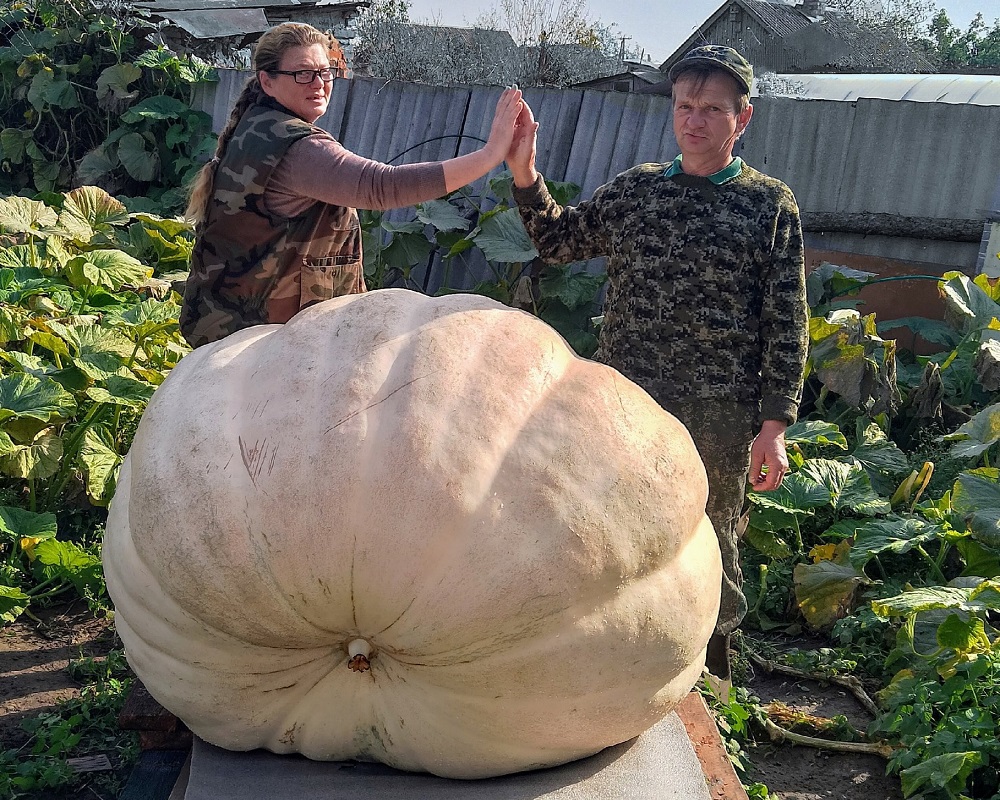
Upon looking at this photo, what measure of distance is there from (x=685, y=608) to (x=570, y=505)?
0.33 metres

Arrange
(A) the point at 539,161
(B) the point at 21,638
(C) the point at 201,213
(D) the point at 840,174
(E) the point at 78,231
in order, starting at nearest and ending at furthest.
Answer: (C) the point at 201,213
(B) the point at 21,638
(E) the point at 78,231
(D) the point at 840,174
(A) the point at 539,161

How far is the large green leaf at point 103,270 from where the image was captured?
13.9ft

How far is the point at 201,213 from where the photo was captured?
8.36 feet

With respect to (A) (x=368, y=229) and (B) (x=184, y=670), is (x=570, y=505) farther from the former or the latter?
(A) (x=368, y=229)

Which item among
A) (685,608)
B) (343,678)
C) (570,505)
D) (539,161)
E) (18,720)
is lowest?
(18,720)

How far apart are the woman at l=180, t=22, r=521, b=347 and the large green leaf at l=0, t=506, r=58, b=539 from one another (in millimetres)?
942

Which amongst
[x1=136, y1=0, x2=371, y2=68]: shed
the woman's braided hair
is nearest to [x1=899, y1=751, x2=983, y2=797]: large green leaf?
the woman's braided hair

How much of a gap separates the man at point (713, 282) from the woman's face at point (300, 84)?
52 cm

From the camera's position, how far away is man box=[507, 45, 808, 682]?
249 cm

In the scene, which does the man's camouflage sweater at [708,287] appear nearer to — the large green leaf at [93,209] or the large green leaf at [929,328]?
the large green leaf at [929,328]

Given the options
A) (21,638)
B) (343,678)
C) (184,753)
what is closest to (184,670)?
(343,678)

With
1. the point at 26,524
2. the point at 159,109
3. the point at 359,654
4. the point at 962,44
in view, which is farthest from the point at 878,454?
the point at 962,44

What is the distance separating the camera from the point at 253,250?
2.50 meters

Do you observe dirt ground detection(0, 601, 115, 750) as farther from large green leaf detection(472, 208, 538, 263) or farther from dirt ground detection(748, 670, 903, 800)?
large green leaf detection(472, 208, 538, 263)
